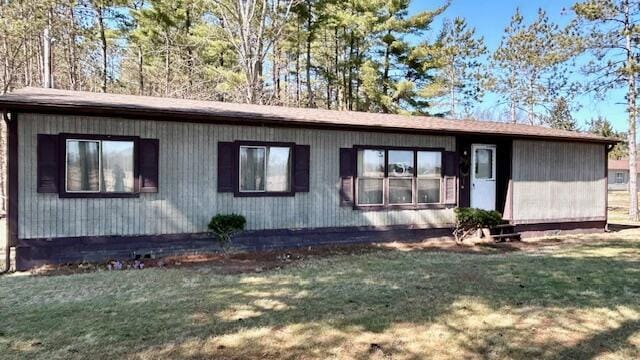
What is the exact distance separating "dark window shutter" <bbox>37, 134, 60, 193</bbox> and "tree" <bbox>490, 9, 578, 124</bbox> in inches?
724

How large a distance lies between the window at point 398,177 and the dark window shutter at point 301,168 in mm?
1110

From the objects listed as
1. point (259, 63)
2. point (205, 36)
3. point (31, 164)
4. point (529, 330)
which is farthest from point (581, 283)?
point (205, 36)

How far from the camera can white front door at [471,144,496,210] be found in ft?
35.0

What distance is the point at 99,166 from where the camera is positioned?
7363 mm

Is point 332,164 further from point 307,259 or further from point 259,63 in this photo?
point 259,63

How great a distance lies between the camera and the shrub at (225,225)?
8016mm

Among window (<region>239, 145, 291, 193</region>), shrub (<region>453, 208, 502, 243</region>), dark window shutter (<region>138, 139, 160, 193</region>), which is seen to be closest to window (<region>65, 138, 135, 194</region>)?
dark window shutter (<region>138, 139, 160, 193</region>)

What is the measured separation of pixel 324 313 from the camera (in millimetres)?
4523

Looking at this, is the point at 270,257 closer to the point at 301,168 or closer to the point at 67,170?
the point at 301,168

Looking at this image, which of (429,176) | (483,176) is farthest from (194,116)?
(483,176)

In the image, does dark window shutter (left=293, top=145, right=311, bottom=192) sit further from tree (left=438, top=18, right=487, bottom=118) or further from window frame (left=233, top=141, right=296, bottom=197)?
tree (left=438, top=18, right=487, bottom=118)

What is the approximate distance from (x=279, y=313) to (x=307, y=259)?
3295 millimetres

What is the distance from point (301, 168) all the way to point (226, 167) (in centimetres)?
144

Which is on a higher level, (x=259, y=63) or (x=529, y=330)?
(x=259, y=63)
